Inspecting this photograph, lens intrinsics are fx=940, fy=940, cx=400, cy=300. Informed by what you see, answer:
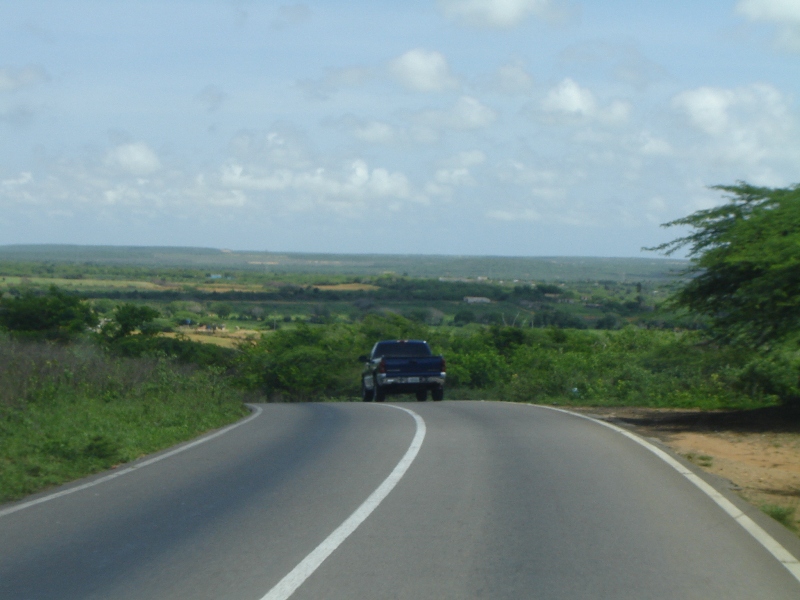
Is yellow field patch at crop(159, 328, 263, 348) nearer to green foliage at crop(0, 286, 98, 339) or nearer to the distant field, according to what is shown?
green foliage at crop(0, 286, 98, 339)

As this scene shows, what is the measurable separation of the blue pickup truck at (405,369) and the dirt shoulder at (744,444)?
7.32 metres

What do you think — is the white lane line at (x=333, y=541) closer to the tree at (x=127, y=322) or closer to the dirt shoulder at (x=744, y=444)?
the dirt shoulder at (x=744, y=444)

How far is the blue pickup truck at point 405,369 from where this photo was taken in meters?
28.8

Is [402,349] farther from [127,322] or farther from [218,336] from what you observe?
[218,336]

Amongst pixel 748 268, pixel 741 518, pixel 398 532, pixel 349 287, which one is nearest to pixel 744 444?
pixel 748 268

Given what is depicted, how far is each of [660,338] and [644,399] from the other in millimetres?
20866

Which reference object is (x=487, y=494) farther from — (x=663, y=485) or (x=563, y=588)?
(x=563, y=588)

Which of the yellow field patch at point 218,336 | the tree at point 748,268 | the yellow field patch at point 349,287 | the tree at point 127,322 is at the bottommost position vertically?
the yellow field patch at point 218,336

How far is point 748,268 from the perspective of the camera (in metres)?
16.5

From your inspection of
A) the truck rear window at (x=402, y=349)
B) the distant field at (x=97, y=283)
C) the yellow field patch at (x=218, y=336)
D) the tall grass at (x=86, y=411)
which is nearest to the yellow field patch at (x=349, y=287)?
the distant field at (x=97, y=283)

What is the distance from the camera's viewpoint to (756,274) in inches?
650

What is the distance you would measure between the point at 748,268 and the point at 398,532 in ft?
34.5

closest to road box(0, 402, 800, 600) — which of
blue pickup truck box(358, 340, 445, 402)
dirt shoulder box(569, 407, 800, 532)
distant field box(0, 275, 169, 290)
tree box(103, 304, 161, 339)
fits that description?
dirt shoulder box(569, 407, 800, 532)

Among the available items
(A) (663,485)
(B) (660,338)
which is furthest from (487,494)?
(B) (660,338)
